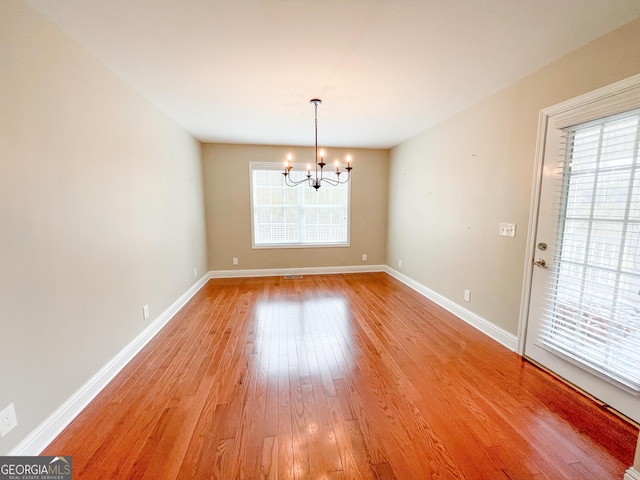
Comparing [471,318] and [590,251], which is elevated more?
[590,251]

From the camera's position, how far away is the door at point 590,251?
1616mm

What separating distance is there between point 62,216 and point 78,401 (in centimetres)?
122

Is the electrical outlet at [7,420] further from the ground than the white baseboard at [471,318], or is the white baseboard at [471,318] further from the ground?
the electrical outlet at [7,420]

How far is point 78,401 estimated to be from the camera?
171cm

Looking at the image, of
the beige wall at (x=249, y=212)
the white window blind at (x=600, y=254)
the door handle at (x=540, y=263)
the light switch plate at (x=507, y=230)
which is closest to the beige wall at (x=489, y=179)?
the light switch plate at (x=507, y=230)

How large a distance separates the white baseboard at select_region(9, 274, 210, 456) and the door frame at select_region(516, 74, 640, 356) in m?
3.50

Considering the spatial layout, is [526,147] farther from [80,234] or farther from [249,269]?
[249,269]

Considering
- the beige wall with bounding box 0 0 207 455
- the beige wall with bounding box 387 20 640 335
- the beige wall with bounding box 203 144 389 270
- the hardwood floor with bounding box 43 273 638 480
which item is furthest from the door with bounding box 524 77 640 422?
the beige wall with bounding box 0 0 207 455

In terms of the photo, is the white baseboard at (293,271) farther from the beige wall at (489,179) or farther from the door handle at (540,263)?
the door handle at (540,263)

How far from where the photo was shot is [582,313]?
1877 mm

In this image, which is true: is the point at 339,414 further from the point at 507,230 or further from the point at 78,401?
the point at 507,230

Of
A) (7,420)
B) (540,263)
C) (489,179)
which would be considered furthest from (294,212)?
(7,420)

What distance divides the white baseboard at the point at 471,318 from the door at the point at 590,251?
245 mm

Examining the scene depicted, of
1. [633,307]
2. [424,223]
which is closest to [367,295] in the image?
[424,223]
